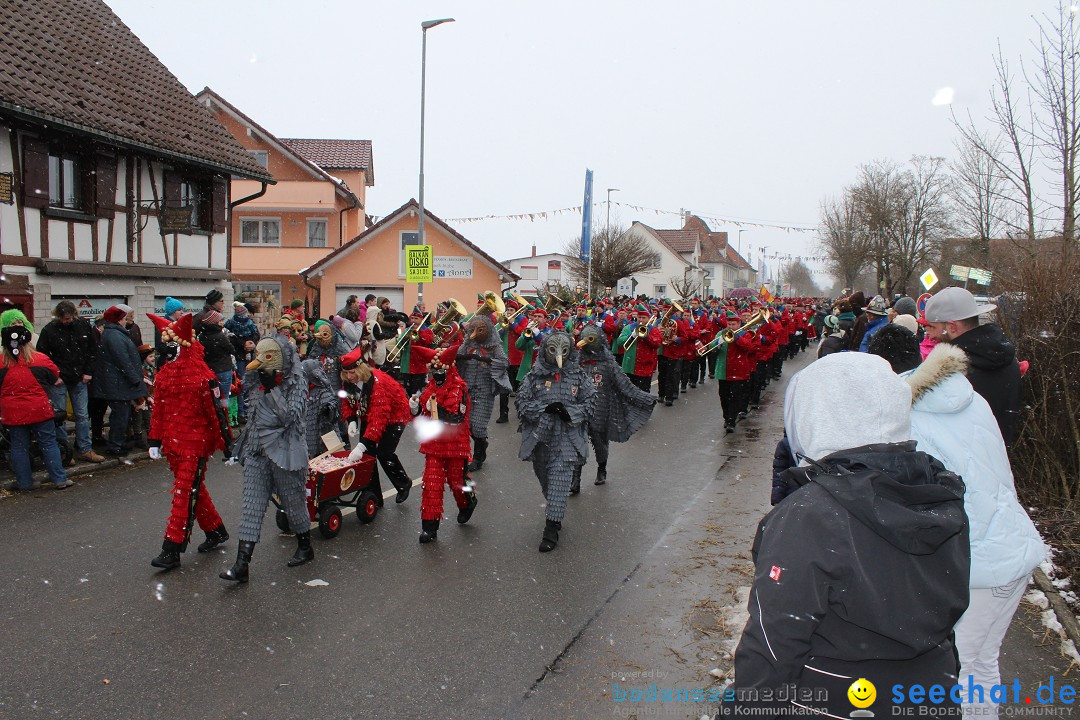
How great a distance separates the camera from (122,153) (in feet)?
46.2

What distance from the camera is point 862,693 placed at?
1900mm

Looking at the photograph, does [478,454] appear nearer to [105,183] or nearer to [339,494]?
[339,494]

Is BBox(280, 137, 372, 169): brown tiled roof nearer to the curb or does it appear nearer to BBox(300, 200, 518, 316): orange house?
BBox(300, 200, 518, 316): orange house

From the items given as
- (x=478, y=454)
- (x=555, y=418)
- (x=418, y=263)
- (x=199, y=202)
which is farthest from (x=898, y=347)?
(x=418, y=263)

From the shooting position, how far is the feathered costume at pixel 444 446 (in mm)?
6293

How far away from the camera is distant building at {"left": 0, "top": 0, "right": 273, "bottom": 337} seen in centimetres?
1207

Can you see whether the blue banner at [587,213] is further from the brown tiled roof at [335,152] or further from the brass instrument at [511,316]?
the brass instrument at [511,316]

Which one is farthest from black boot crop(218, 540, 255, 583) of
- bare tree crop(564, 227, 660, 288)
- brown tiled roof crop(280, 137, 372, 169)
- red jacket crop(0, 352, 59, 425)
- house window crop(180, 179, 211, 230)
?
bare tree crop(564, 227, 660, 288)

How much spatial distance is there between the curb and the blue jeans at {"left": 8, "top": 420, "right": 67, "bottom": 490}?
8786 millimetres

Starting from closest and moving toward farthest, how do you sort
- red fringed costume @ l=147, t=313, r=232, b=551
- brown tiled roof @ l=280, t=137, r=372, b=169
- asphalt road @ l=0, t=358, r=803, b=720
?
1. asphalt road @ l=0, t=358, r=803, b=720
2. red fringed costume @ l=147, t=313, r=232, b=551
3. brown tiled roof @ l=280, t=137, r=372, b=169

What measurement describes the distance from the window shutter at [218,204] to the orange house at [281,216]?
13.2 metres

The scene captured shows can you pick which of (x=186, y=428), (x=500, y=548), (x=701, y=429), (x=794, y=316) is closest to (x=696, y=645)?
(x=500, y=548)

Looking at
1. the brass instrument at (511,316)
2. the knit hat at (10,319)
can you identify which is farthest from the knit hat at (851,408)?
the brass instrument at (511,316)

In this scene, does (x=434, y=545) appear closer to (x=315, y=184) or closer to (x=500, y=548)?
(x=500, y=548)
